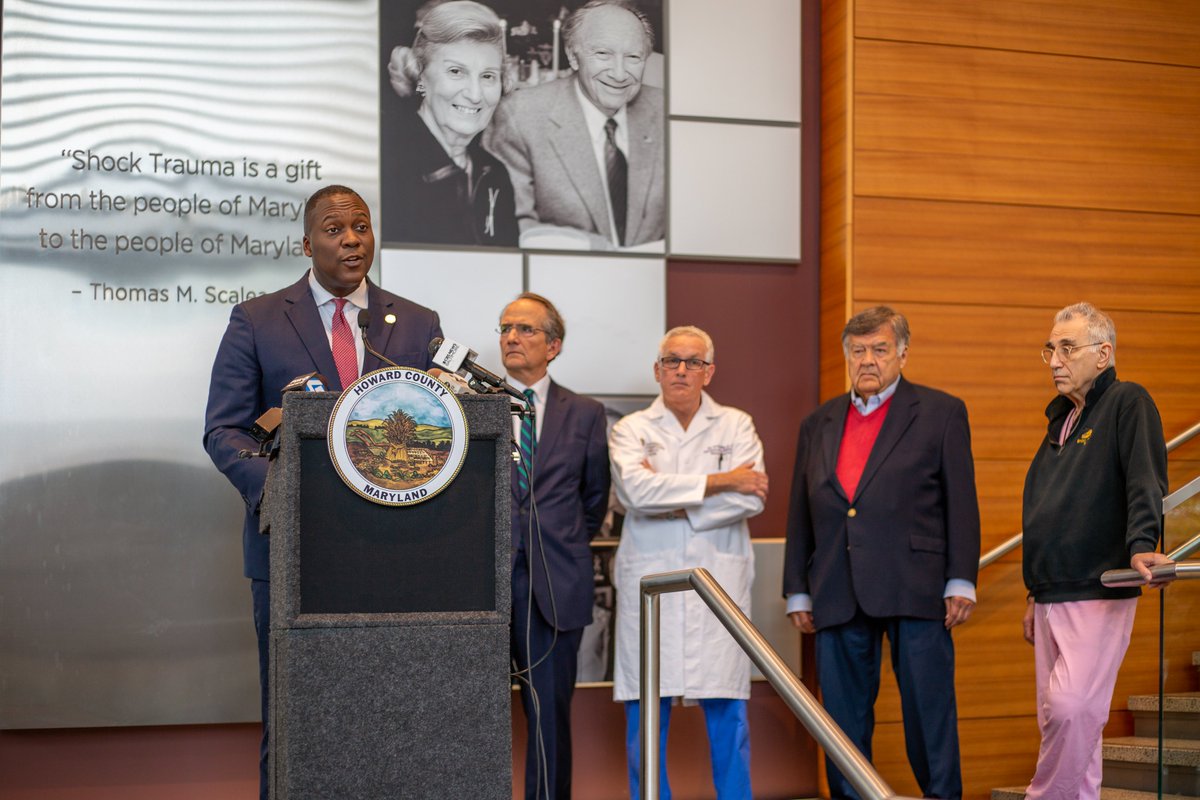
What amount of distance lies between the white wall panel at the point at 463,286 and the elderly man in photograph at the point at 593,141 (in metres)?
0.18

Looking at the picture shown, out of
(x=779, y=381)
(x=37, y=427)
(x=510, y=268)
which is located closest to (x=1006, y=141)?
(x=779, y=381)

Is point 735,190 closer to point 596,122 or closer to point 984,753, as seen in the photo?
point 596,122

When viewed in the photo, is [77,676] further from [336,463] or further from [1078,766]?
[1078,766]

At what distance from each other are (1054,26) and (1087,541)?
8.93ft

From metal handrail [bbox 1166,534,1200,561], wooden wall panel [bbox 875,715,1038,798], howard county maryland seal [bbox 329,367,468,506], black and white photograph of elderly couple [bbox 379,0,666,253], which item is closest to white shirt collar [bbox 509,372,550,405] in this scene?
black and white photograph of elderly couple [bbox 379,0,666,253]

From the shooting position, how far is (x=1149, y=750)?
455cm

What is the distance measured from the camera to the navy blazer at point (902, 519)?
173 inches

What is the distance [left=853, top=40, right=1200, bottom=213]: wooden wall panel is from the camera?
18.0ft

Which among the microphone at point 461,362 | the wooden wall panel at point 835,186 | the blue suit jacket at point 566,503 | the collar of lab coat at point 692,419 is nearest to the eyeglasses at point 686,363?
the collar of lab coat at point 692,419

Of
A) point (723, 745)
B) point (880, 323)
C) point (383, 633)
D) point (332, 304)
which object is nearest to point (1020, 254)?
point (880, 323)

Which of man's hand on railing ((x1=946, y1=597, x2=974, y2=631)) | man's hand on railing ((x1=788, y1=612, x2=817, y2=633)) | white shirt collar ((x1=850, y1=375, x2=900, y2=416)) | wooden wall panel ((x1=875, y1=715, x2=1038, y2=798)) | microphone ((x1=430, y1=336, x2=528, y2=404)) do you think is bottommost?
wooden wall panel ((x1=875, y1=715, x2=1038, y2=798))

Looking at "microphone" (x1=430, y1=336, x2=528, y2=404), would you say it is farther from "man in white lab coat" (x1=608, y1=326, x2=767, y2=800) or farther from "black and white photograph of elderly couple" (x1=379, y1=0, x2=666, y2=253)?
"black and white photograph of elderly couple" (x1=379, y1=0, x2=666, y2=253)

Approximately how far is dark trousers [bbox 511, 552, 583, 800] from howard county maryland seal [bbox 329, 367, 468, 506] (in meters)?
1.87

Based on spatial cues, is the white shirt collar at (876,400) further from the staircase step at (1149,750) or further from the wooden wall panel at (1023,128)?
the staircase step at (1149,750)
